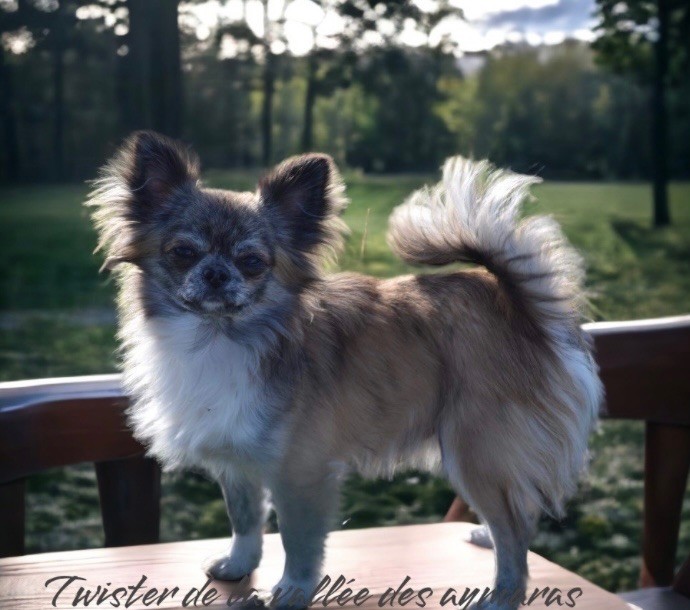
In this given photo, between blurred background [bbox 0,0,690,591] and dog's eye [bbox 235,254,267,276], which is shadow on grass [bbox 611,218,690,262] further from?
dog's eye [bbox 235,254,267,276]

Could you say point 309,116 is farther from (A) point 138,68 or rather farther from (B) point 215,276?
(B) point 215,276

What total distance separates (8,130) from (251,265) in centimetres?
185

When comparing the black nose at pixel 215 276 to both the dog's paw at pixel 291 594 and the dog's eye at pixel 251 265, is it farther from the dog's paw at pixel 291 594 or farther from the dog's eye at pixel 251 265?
the dog's paw at pixel 291 594

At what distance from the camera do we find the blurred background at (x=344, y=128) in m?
3.12

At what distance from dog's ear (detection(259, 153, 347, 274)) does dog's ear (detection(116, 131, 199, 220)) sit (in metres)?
0.18

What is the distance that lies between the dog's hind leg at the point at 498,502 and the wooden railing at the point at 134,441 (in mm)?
624

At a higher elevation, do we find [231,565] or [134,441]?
[134,441]

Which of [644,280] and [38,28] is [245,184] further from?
[644,280]

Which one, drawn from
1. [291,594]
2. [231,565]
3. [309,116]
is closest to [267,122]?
[309,116]

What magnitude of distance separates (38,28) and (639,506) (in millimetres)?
2927

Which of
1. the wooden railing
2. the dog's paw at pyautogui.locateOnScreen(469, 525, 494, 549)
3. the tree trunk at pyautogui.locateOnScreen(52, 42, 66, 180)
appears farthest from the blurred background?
the dog's paw at pyautogui.locateOnScreen(469, 525, 494, 549)

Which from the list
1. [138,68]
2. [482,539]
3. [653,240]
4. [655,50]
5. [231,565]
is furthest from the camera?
[653,240]

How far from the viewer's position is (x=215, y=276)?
5.54ft

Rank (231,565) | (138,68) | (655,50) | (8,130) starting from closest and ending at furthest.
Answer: (231,565)
(138,68)
(8,130)
(655,50)
